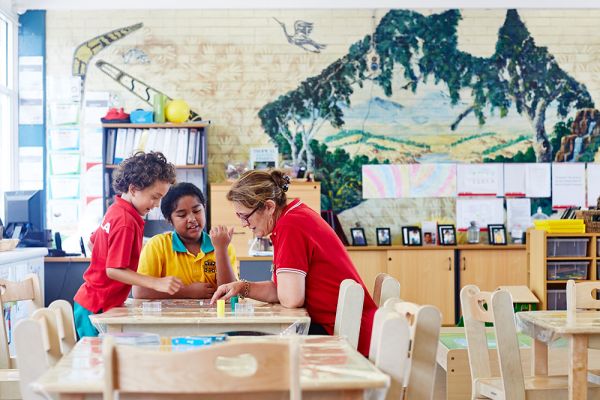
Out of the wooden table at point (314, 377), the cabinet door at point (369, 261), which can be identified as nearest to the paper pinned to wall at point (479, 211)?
the cabinet door at point (369, 261)

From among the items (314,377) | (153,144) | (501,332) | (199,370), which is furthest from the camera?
(153,144)

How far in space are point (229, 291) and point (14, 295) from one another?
1.05 metres

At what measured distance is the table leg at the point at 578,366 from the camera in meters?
3.63

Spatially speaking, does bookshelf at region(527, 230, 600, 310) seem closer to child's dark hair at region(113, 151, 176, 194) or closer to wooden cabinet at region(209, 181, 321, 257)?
wooden cabinet at region(209, 181, 321, 257)

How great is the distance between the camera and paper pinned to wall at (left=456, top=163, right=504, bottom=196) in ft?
29.6

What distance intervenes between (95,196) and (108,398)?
22.5 ft

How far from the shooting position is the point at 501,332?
371cm

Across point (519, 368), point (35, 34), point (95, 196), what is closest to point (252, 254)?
point (95, 196)

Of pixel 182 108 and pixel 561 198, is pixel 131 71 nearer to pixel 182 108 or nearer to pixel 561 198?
pixel 182 108

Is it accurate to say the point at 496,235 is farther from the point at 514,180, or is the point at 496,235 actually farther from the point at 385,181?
the point at 385,181

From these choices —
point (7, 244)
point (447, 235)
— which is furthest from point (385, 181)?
point (7, 244)

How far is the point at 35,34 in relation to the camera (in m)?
8.84

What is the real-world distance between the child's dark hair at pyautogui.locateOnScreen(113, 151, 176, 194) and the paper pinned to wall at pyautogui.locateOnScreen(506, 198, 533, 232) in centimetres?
532

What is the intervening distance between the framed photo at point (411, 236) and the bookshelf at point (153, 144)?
204 centimetres
